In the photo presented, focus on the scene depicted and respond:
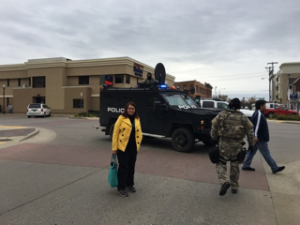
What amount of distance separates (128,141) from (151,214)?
1.27 metres

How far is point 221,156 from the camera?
4.45 metres

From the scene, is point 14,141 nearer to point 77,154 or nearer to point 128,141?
point 77,154

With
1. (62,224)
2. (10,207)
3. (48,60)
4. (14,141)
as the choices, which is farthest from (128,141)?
(48,60)

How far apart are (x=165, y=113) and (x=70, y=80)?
29.1 meters

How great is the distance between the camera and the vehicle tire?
309 inches

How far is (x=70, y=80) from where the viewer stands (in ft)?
114

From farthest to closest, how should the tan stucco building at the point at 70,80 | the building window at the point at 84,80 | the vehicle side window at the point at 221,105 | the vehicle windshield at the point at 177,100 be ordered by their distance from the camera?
1. the building window at the point at 84,80
2. the tan stucco building at the point at 70,80
3. the vehicle side window at the point at 221,105
4. the vehicle windshield at the point at 177,100

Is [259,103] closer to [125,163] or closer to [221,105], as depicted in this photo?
[125,163]

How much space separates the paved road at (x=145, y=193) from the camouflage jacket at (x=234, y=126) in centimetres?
109

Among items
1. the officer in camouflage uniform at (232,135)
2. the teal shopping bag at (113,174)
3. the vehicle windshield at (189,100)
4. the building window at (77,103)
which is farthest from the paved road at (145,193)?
the building window at (77,103)

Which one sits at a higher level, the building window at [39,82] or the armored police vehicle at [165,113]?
the building window at [39,82]

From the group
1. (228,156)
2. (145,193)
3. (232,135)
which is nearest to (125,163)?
(145,193)

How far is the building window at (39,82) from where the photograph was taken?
34.9 m

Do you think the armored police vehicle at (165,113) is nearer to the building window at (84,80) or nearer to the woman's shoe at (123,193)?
the woman's shoe at (123,193)
